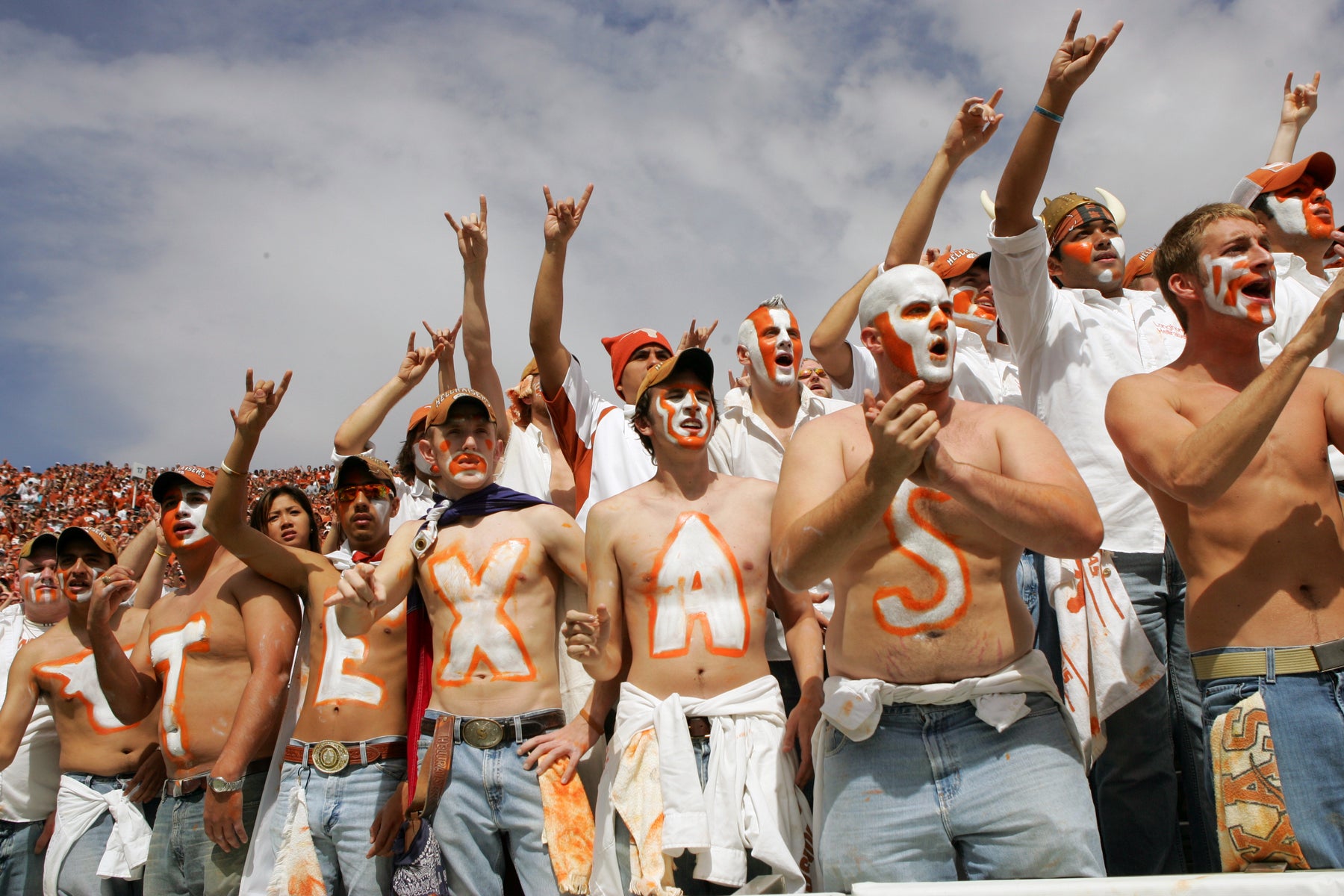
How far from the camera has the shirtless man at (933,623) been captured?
7.89 ft

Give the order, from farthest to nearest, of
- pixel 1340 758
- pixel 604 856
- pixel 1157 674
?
pixel 1157 674, pixel 604 856, pixel 1340 758

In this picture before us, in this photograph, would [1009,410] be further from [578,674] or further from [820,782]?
[578,674]

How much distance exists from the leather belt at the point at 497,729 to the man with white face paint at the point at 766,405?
1.54 metres

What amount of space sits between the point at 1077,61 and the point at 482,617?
3055 mm

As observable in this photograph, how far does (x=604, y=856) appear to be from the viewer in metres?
3.04

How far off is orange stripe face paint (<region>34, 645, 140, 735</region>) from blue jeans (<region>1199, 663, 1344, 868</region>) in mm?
5187

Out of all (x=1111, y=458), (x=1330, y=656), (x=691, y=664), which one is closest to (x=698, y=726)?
(x=691, y=664)

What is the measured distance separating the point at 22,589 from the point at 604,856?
5355 millimetres

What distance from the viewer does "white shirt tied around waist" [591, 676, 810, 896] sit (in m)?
2.86

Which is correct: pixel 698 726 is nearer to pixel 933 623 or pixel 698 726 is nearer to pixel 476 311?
pixel 933 623

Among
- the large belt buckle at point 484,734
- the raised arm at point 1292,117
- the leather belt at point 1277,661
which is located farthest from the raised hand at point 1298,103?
the large belt buckle at point 484,734

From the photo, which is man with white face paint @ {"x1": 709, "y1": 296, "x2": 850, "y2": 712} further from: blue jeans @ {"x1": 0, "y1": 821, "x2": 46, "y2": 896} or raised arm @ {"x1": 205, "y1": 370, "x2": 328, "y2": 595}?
blue jeans @ {"x1": 0, "y1": 821, "x2": 46, "y2": 896}

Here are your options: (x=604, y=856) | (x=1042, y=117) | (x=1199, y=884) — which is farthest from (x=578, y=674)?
(x=1042, y=117)

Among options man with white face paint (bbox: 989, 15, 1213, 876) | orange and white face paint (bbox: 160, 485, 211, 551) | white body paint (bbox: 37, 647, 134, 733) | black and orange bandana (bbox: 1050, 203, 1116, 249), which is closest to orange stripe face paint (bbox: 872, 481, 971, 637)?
man with white face paint (bbox: 989, 15, 1213, 876)
